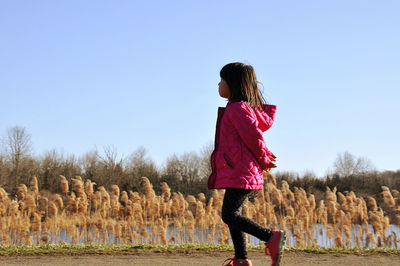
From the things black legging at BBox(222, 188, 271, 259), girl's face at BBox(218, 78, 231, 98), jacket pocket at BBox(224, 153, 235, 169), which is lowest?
black legging at BBox(222, 188, 271, 259)

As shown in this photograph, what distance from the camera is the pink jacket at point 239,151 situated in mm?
3805

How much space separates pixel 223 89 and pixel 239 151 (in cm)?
65

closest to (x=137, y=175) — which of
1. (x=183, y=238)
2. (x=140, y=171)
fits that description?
→ (x=140, y=171)

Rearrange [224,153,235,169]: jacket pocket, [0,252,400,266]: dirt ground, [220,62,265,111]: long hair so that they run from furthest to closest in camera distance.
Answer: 1. [0,252,400,266]: dirt ground
2. [220,62,265,111]: long hair
3. [224,153,235,169]: jacket pocket

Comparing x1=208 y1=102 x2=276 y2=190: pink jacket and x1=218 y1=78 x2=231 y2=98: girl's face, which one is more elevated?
x1=218 y1=78 x2=231 y2=98: girl's face

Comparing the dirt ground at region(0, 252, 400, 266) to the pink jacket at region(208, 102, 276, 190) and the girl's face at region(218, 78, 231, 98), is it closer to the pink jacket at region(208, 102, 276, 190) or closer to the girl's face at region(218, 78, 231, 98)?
the pink jacket at region(208, 102, 276, 190)

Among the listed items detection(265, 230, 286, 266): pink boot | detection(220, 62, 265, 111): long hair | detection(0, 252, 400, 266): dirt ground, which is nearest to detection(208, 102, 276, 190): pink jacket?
detection(220, 62, 265, 111): long hair

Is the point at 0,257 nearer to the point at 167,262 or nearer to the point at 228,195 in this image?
the point at 167,262

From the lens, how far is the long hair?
4055 mm

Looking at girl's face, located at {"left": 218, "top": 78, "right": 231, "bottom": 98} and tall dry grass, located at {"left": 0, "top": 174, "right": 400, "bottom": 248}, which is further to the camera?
tall dry grass, located at {"left": 0, "top": 174, "right": 400, "bottom": 248}

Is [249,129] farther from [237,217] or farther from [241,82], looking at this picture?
[237,217]

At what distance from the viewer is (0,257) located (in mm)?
6660

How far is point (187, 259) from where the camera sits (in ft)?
21.0

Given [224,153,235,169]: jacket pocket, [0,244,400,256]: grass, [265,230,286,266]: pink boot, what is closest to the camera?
[265,230,286,266]: pink boot
